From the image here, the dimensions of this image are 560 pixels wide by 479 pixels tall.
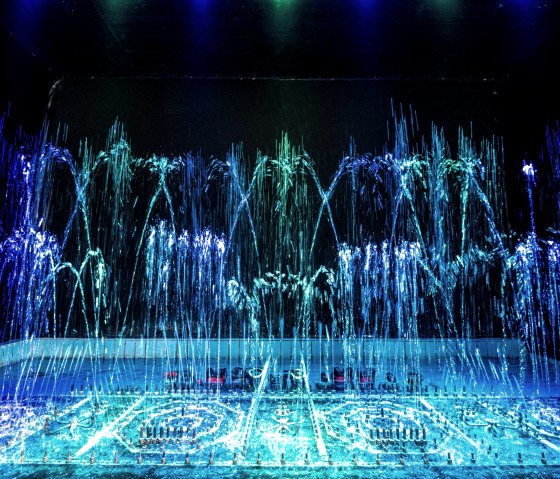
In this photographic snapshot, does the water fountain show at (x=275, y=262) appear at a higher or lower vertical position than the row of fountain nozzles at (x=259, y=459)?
higher

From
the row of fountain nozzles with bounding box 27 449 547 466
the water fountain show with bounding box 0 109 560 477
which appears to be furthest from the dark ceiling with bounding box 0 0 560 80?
the row of fountain nozzles with bounding box 27 449 547 466

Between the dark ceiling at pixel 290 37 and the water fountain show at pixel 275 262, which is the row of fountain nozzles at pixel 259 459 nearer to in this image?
the water fountain show at pixel 275 262

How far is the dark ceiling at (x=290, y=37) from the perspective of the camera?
10641 millimetres

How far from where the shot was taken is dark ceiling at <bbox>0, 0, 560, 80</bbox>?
34.9 ft

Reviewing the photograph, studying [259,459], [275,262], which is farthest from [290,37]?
[259,459]

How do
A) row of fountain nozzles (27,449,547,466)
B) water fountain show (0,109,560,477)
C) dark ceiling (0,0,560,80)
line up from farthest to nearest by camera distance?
water fountain show (0,109,560,477) < dark ceiling (0,0,560,80) < row of fountain nozzles (27,449,547,466)

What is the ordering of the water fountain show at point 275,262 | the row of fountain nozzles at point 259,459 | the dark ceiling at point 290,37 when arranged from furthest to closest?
the water fountain show at point 275,262 → the dark ceiling at point 290,37 → the row of fountain nozzles at point 259,459

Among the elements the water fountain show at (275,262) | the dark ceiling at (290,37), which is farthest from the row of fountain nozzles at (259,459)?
the dark ceiling at (290,37)

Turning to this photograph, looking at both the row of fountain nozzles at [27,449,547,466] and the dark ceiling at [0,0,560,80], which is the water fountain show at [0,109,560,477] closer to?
the dark ceiling at [0,0,560,80]

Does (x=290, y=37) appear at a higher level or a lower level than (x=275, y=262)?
higher

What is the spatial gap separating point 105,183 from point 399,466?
11315mm

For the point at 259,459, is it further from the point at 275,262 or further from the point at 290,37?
the point at 290,37

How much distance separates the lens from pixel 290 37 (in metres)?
11.8

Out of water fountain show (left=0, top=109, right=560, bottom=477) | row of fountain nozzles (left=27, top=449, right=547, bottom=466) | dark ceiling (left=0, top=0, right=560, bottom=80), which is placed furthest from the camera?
water fountain show (left=0, top=109, right=560, bottom=477)
